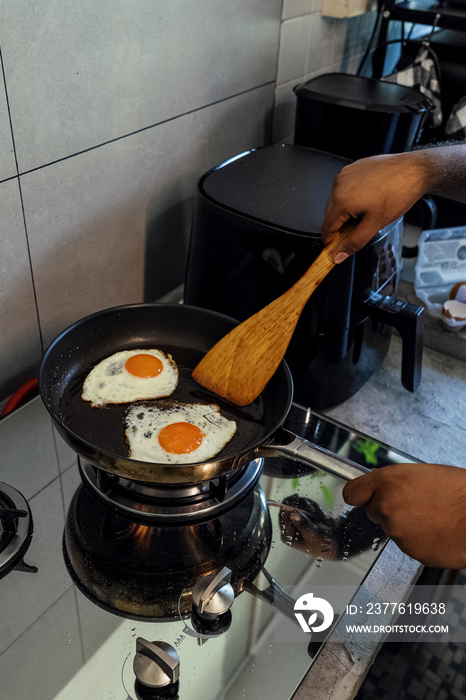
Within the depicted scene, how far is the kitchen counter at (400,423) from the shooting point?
2.48 ft

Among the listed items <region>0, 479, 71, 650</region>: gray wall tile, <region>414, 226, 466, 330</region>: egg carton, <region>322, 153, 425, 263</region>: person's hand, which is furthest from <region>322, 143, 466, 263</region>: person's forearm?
<region>0, 479, 71, 650</region>: gray wall tile

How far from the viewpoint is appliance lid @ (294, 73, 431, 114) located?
1.24 m

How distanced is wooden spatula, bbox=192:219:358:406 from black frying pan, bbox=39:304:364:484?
0.10 feet

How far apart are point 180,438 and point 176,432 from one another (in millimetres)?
11

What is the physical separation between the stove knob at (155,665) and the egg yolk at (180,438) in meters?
0.25

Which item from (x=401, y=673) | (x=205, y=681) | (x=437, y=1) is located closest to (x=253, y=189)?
(x=205, y=681)

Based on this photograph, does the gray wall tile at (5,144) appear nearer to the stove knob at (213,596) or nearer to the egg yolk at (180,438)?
the egg yolk at (180,438)

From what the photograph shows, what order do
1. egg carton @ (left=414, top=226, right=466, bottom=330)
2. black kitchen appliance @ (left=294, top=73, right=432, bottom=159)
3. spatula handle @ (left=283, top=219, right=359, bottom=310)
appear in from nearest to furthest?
spatula handle @ (left=283, top=219, right=359, bottom=310), black kitchen appliance @ (left=294, top=73, right=432, bottom=159), egg carton @ (left=414, top=226, right=466, bottom=330)

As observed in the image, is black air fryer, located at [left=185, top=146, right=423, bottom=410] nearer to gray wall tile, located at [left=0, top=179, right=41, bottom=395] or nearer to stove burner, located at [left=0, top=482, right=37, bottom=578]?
gray wall tile, located at [left=0, top=179, right=41, bottom=395]

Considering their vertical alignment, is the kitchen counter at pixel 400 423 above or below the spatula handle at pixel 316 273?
below

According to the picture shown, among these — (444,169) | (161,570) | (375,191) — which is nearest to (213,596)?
(161,570)

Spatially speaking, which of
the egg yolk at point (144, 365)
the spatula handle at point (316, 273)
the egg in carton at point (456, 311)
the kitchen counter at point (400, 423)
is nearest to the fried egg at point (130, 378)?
the egg yolk at point (144, 365)

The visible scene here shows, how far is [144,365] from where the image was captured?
0.96 meters

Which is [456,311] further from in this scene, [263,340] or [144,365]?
[144,365]
